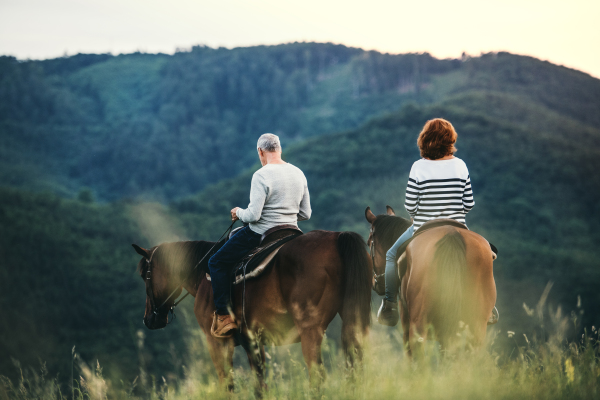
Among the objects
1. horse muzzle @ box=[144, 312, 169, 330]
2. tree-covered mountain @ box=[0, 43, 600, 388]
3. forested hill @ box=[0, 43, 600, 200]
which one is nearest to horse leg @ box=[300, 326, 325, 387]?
horse muzzle @ box=[144, 312, 169, 330]

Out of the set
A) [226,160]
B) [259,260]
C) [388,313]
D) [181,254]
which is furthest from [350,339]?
[226,160]

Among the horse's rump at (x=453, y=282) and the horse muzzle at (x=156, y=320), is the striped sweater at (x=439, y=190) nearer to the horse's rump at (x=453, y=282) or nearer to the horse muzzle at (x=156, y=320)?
the horse's rump at (x=453, y=282)

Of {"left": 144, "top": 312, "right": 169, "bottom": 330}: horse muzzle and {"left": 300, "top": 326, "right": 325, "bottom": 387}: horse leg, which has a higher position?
{"left": 300, "top": 326, "right": 325, "bottom": 387}: horse leg

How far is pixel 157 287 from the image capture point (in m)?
5.88

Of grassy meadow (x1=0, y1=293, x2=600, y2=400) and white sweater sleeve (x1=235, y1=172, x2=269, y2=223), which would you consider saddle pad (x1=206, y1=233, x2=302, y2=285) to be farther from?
grassy meadow (x1=0, y1=293, x2=600, y2=400)

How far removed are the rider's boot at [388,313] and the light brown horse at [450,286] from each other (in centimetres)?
90

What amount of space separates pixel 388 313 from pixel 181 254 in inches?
95.3

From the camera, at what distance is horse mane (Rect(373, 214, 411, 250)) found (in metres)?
4.72

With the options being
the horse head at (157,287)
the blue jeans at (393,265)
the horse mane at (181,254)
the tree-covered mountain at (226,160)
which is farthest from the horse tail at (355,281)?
the tree-covered mountain at (226,160)

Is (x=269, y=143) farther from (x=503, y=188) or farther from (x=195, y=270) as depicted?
(x=503, y=188)

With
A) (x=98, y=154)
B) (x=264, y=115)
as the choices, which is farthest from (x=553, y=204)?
(x=98, y=154)

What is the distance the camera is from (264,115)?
529ft

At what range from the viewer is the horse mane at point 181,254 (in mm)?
5605

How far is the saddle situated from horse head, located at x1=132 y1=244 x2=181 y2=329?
1339mm
